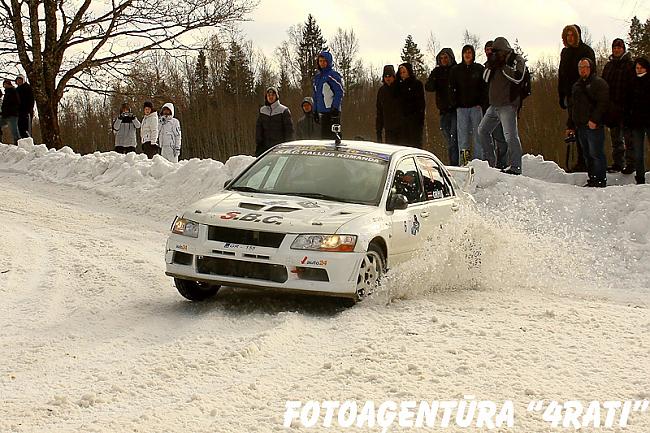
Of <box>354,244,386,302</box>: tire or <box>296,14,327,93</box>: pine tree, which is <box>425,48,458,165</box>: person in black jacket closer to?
<box>354,244,386,302</box>: tire

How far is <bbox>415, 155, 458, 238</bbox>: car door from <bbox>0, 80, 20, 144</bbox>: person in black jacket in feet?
62.4

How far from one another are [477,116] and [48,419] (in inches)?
458

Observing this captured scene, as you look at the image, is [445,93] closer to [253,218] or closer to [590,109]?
[590,109]

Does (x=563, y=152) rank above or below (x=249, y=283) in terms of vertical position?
above

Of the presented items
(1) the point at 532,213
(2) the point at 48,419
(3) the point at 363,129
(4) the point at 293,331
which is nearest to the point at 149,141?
(1) the point at 532,213

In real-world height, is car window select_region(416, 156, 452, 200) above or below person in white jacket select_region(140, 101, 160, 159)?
below

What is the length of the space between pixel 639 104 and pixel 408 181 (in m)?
6.23

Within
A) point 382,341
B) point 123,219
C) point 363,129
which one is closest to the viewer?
point 382,341

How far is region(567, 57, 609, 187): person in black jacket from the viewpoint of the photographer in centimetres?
1401

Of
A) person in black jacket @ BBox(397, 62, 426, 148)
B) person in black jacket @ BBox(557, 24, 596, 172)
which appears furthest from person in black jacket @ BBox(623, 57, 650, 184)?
person in black jacket @ BBox(397, 62, 426, 148)

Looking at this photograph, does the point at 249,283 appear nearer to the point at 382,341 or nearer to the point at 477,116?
the point at 382,341

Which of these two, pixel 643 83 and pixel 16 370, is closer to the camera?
pixel 16 370

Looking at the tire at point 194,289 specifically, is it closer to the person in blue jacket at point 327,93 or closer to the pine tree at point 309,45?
the person in blue jacket at point 327,93

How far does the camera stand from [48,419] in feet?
16.9
